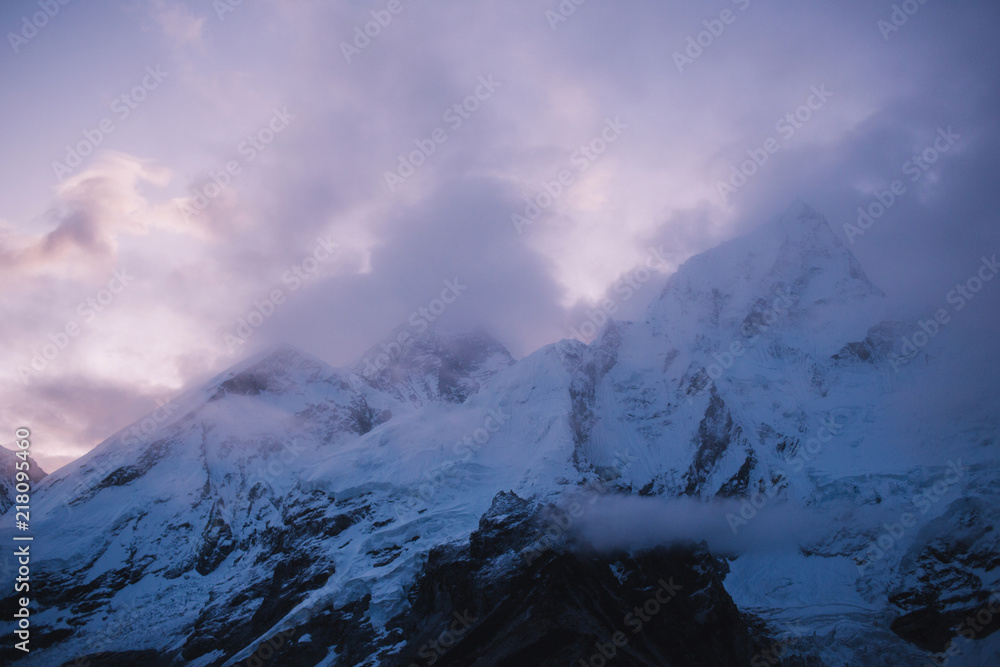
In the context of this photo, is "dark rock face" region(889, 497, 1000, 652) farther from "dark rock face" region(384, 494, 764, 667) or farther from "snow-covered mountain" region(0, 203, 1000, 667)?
"dark rock face" region(384, 494, 764, 667)

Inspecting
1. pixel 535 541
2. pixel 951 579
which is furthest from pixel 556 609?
pixel 951 579

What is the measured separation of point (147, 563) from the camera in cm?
16038

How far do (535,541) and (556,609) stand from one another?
18.7 metres

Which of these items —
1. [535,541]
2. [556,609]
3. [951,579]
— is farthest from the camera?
[951,579]

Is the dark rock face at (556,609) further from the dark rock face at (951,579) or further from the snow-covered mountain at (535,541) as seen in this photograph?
the dark rock face at (951,579)

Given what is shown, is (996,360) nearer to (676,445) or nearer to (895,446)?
(895,446)

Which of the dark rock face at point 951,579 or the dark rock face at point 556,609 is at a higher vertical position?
the dark rock face at point 556,609

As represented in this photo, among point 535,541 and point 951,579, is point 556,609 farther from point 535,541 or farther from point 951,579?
point 951,579

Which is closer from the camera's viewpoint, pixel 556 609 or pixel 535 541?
pixel 556 609

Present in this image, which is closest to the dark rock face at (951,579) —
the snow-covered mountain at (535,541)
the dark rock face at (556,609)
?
the snow-covered mountain at (535,541)

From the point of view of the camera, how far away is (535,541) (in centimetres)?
13138

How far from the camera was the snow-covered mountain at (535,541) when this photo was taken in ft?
411

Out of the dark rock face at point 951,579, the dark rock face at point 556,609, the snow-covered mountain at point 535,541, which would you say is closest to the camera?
the dark rock face at point 556,609

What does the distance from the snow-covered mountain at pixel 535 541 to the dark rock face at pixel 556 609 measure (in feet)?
1.63
